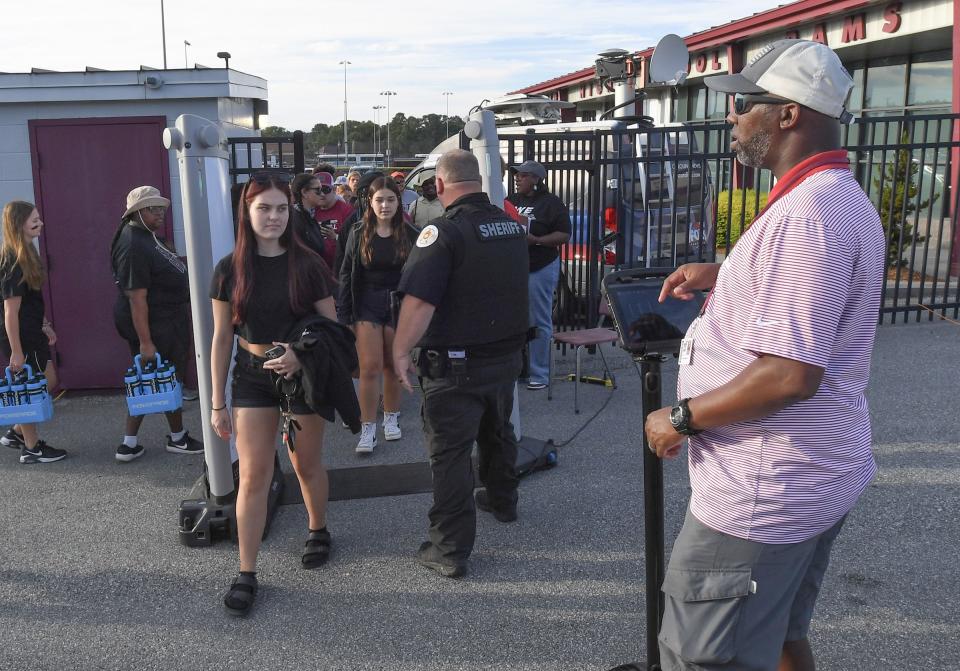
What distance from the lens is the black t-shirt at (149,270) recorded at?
224 inches

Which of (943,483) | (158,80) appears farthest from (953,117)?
(158,80)

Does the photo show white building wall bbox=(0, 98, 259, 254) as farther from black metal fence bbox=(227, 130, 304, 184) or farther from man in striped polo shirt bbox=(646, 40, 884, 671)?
man in striped polo shirt bbox=(646, 40, 884, 671)

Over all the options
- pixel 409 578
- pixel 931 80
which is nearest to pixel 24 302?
pixel 409 578

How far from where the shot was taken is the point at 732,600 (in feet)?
6.75

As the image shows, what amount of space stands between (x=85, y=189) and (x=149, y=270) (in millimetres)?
1989

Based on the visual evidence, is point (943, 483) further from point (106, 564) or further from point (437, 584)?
point (106, 564)

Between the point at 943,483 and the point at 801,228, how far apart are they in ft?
12.9

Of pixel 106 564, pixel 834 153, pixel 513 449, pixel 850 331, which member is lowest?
pixel 106 564

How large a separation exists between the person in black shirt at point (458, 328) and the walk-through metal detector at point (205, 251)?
111cm

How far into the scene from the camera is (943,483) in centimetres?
507

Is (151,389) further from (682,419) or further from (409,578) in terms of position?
(682,419)

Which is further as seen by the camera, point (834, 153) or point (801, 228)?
point (834, 153)

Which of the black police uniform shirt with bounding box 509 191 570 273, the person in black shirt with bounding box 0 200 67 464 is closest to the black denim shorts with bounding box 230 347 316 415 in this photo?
the person in black shirt with bounding box 0 200 67 464

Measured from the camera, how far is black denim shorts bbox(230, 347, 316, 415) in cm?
384
